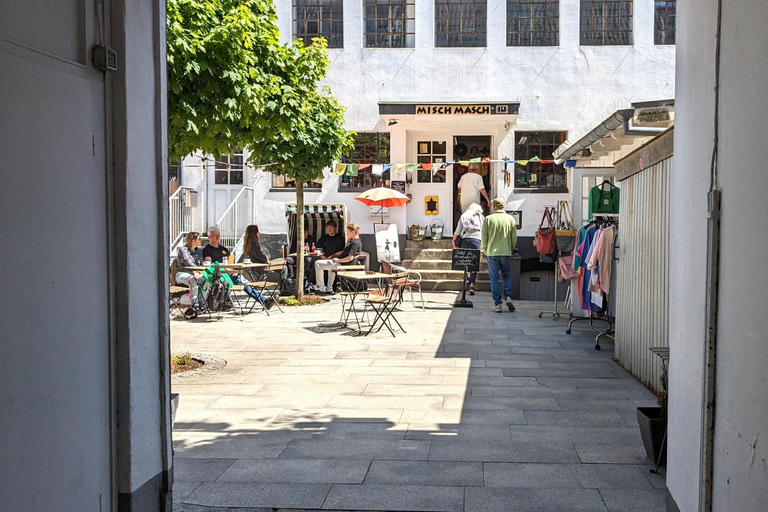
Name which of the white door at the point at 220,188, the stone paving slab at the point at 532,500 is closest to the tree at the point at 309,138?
the white door at the point at 220,188

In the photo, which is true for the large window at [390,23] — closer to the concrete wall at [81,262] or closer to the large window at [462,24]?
the large window at [462,24]

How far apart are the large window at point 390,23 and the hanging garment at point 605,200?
951cm

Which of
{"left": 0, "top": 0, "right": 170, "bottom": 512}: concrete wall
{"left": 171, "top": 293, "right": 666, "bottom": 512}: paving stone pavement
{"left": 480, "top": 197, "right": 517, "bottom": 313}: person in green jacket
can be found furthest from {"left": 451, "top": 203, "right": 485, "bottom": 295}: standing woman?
{"left": 0, "top": 0, "right": 170, "bottom": 512}: concrete wall

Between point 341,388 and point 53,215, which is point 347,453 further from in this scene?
point 53,215

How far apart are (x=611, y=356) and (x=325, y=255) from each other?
31.3 feet

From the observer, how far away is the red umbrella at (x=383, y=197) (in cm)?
1780

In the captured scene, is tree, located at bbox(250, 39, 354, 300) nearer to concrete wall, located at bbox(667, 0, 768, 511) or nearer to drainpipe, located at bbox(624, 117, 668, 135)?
drainpipe, located at bbox(624, 117, 668, 135)

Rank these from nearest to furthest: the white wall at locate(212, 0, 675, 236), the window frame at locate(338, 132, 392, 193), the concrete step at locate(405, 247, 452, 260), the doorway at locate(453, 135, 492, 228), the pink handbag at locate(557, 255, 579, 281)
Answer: the pink handbag at locate(557, 255, 579, 281) < the concrete step at locate(405, 247, 452, 260) < the white wall at locate(212, 0, 675, 236) < the window frame at locate(338, 132, 392, 193) < the doorway at locate(453, 135, 492, 228)

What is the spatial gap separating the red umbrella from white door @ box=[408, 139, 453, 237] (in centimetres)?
127

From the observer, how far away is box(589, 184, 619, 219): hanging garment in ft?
35.5

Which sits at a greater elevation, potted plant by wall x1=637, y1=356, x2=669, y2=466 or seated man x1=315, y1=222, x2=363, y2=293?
seated man x1=315, y1=222, x2=363, y2=293

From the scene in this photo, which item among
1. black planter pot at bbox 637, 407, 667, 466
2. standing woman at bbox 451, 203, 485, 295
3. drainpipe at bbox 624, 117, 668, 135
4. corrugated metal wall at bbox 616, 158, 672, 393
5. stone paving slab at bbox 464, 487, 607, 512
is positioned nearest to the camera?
stone paving slab at bbox 464, 487, 607, 512

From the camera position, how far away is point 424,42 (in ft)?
62.7

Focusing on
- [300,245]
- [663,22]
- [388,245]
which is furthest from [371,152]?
[663,22]
